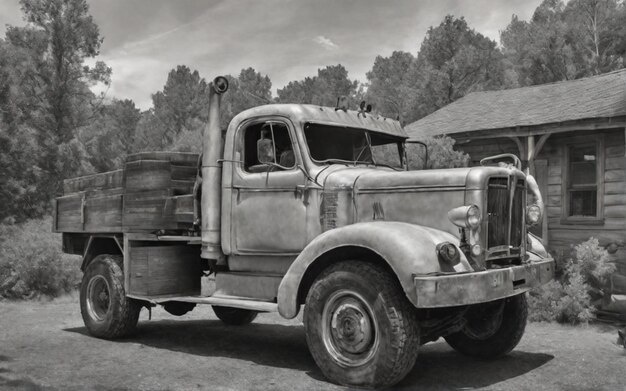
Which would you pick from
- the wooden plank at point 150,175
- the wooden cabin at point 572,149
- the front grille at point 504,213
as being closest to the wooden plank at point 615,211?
the wooden cabin at point 572,149

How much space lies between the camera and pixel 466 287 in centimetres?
482

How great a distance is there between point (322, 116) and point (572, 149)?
308 inches

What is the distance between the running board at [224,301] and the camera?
5.85 meters

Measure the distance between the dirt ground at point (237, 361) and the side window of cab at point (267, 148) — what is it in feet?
6.20

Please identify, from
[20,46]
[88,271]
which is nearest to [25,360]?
[88,271]

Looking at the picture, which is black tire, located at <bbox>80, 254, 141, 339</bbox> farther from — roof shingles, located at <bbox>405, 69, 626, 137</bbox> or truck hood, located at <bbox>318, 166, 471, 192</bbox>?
roof shingles, located at <bbox>405, 69, 626, 137</bbox>

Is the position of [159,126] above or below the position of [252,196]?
above

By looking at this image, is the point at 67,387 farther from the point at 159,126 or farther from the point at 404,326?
the point at 159,126

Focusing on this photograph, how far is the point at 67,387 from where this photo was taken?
16.4 feet

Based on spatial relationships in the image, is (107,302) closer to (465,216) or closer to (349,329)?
(349,329)

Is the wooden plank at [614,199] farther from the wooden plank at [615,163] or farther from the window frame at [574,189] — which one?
the wooden plank at [615,163]

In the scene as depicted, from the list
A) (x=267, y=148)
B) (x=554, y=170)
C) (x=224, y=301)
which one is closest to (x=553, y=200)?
(x=554, y=170)

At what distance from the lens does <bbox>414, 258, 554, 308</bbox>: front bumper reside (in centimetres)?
470

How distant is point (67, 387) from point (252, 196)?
237 cm
